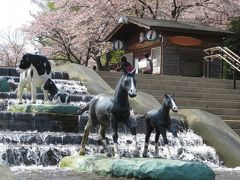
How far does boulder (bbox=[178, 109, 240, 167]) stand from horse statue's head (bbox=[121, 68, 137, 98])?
4948 millimetres

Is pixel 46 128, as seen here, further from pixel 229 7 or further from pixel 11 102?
pixel 229 7

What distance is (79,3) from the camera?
105 feet

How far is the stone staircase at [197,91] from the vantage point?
1736 centimetres

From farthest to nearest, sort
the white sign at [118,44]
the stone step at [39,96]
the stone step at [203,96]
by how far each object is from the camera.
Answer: the white sign at [118,44] → the stone step at [203,96] → the stone step at [39,96]

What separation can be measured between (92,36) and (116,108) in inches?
946

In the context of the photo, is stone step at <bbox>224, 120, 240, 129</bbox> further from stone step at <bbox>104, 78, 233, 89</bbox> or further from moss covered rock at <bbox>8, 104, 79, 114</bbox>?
moss covered rock at <bbox>8, 104, 79, 114</bbox>

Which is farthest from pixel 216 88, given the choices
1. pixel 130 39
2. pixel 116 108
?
pixel 116 108

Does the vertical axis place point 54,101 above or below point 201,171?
above

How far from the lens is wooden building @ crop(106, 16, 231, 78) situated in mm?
24453

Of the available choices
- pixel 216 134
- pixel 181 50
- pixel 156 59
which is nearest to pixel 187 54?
pixel 181 50

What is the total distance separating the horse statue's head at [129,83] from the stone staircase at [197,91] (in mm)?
9118

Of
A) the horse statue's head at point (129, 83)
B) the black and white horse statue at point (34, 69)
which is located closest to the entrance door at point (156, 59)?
the black and white horse statue at point (34, 69)

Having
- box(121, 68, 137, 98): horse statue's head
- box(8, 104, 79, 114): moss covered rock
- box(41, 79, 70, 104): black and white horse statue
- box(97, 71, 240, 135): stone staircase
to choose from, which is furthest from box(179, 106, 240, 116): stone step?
box(121, 68, 137, 98): horse statue's head

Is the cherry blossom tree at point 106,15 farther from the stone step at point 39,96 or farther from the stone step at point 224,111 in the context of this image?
the stone step at point 39,96
